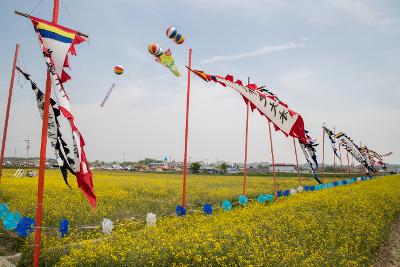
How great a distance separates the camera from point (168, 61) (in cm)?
1264

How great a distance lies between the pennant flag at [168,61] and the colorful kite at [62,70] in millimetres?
5599

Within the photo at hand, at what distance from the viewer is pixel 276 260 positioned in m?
7.30

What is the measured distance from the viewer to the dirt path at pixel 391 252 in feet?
34.1

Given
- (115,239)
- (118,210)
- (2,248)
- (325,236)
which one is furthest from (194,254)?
(118,210)

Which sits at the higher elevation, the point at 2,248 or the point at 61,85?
the point at 61,85

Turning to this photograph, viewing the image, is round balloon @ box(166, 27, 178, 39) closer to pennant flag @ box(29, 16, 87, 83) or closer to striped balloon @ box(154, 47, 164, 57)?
striped balloon @ box(154, 47, 164, 57)

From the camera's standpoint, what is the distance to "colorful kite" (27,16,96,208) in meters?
6.69

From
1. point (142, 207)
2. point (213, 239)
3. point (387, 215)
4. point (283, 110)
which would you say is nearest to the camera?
point (213, 239)

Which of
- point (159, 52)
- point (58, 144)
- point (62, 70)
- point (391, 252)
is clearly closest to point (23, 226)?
point (58, 144)

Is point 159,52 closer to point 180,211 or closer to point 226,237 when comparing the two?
point 180,211

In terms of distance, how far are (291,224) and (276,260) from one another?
3314 mm

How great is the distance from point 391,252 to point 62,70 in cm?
1149

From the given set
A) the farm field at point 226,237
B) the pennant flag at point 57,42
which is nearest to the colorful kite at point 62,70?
the pennant flag at point 57,42

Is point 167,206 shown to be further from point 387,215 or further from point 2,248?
point 387,215
